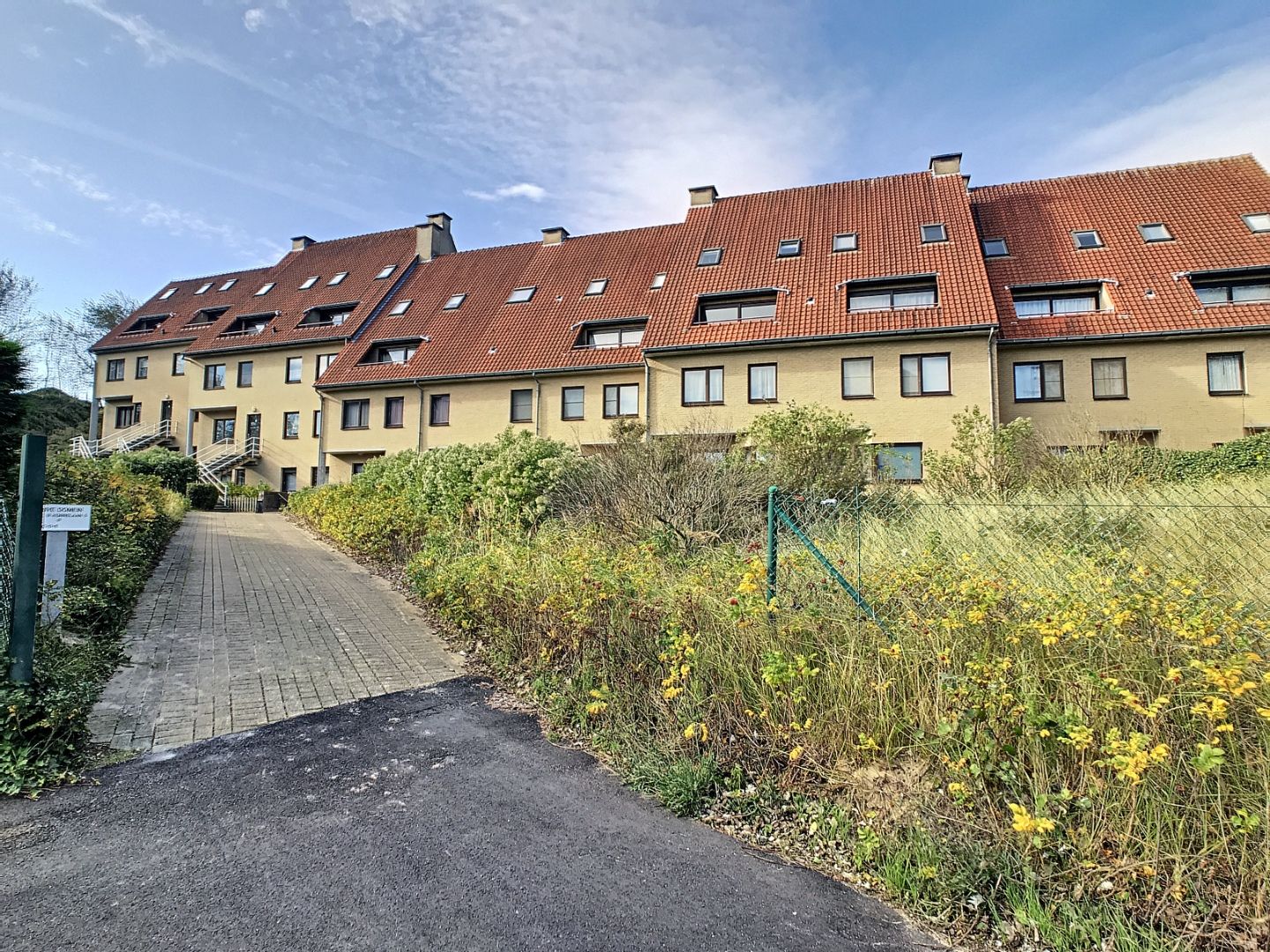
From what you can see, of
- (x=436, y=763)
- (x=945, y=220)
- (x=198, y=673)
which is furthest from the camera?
(x=945, y=220)

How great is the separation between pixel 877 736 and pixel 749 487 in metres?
6.00

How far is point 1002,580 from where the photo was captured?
4.48 meters

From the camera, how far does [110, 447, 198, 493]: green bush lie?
2603 cm

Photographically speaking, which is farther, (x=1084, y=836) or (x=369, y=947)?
(x=1084, y=836)

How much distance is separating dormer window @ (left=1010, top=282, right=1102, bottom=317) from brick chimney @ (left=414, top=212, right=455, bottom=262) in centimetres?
2552

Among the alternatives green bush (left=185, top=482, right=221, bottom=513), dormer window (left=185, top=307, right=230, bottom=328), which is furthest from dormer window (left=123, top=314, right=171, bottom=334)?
green bush (left=185, top=482, right=221, bottom=513)

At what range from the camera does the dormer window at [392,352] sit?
90.9ft

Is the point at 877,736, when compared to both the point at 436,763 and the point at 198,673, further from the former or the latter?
the point at 198,673

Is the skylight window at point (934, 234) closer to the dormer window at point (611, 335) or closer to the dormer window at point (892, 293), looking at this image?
the dormer window at point (892, 293)

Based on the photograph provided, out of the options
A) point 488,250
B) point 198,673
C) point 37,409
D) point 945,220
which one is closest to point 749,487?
point 198,673

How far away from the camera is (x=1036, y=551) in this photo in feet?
15.9

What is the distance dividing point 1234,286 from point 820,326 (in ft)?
38.1

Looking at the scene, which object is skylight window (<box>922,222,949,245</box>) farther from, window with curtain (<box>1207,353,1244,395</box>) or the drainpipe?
the drainpipe

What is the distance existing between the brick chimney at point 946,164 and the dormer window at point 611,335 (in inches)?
469
